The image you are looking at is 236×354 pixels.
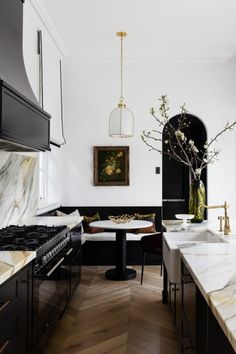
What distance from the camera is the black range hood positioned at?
2605 millimetres

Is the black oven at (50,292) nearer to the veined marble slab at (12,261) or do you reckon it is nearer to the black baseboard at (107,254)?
the veined marble slab at (12,261)

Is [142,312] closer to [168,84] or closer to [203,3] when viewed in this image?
[203,3]

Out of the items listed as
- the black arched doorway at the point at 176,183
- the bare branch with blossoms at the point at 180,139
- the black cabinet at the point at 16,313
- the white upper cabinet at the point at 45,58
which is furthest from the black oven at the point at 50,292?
the black arched doorway at the point at 176,183

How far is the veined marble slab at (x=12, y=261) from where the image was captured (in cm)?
202

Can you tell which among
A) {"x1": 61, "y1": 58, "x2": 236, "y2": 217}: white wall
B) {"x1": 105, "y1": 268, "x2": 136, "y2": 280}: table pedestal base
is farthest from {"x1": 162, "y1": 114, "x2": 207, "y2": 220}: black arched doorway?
{"x1": 105, "y1": 268, "x2": 136, "y2": 280}: table pedestal base

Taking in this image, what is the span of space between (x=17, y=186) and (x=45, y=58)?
6.25 ft

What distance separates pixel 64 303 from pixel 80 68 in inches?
158

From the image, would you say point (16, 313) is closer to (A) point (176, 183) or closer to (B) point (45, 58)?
(B) point (45, 58)

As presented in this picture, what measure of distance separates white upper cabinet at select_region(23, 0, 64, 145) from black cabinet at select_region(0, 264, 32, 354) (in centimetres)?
262

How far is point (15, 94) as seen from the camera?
2742 millimetres

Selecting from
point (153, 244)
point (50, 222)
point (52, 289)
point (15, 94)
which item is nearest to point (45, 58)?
point (50, 222)

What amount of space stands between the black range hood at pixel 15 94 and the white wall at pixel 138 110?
274 cm

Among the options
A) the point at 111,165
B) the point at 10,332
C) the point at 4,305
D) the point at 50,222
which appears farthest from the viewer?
the point at 111,165

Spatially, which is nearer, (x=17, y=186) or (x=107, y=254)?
(x=17, y=186)
